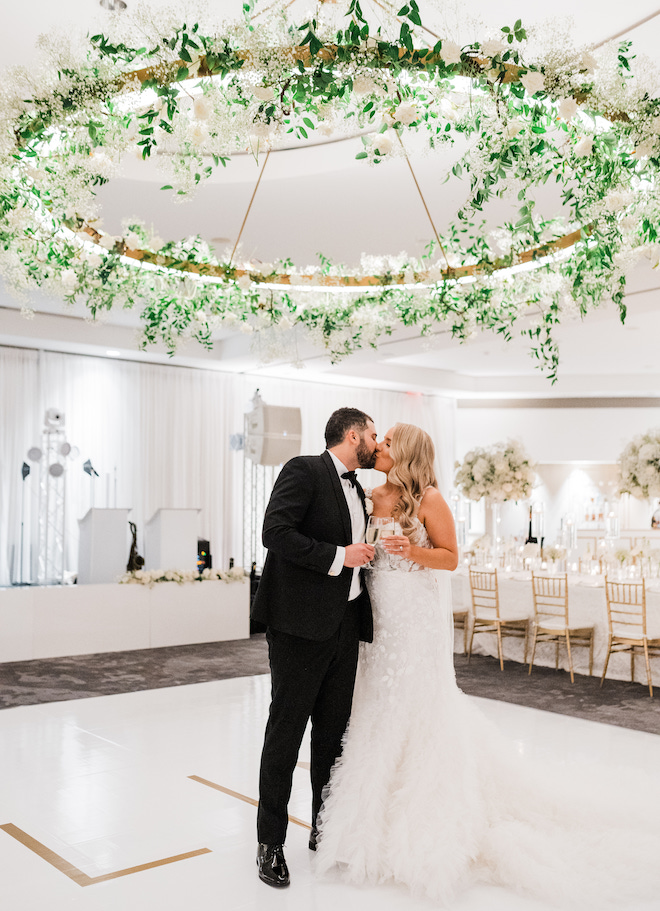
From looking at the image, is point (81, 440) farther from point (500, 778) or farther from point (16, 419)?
point (500, 778)

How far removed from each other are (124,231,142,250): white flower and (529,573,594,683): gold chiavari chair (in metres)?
4.96

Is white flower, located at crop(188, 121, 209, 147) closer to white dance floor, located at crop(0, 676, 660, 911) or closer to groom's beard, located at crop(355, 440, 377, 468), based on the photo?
groom's beard, located at crop(355, 440, 377, 468)

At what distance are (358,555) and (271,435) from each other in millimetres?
7625

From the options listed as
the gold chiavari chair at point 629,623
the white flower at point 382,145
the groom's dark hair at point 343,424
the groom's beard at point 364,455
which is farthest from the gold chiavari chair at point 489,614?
the white flower at point 382,145

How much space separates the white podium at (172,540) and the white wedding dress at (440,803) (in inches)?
279

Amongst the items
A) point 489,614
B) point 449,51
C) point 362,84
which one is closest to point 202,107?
point 362,84

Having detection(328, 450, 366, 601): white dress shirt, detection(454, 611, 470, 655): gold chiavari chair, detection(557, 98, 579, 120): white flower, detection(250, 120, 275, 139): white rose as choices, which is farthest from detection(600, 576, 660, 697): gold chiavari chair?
detection(250, 120, 275, 139): white rose

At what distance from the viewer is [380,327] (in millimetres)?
6547

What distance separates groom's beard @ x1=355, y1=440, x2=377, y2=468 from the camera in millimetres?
3502

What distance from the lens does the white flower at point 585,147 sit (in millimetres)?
3230

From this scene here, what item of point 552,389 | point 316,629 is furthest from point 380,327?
point 552,389

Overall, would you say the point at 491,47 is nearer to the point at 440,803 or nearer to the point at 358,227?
the point at 440,803

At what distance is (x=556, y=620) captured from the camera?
8031 mm

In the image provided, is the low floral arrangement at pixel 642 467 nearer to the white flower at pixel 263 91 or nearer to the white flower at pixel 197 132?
the white flower at pixel 197 132
